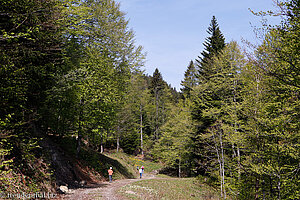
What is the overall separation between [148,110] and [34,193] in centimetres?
4747

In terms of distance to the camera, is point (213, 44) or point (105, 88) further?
point (213, 44)

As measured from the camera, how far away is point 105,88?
1828 centimetres

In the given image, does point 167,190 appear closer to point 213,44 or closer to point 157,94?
point 213,44

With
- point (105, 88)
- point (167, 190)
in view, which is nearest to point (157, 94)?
point (105, 88)

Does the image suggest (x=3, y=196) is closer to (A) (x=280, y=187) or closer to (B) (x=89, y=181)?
(B) (x=89, y=181)

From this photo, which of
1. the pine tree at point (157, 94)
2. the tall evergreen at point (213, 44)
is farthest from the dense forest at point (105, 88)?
the pine tree at point (157, 94)

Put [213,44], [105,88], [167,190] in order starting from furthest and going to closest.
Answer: [213,44]
[105,88]
[167,190]

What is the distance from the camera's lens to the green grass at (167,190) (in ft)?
45.4

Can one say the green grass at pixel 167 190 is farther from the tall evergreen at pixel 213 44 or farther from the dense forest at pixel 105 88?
the tall evergreen at pixel 213 44

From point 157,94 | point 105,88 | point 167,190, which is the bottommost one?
point 167,190

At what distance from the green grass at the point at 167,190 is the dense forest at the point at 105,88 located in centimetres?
223

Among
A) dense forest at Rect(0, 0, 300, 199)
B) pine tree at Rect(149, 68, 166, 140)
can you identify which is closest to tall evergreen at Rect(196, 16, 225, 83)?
dense forest at Rect(0, 0, 300, 199)

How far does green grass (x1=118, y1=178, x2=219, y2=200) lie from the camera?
13827 mm

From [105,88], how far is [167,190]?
10352 millimetres
